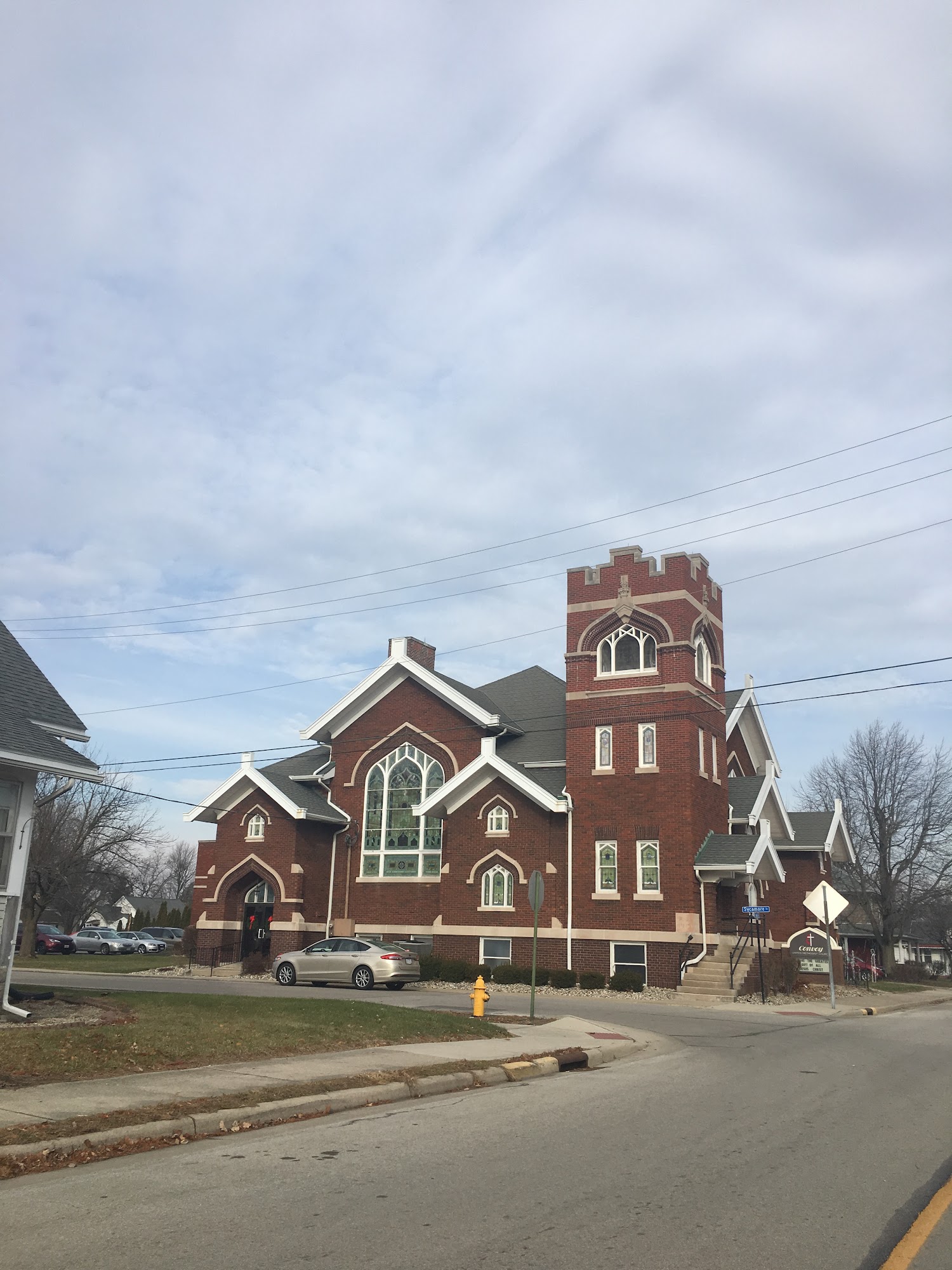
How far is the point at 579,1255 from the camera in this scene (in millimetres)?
5578

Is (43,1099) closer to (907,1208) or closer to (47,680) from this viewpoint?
(907,1208)

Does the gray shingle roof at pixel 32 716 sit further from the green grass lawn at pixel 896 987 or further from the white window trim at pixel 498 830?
the green grass lawn at pixel 896 987

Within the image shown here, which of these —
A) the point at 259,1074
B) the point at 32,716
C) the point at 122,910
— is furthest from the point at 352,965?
the point at 122,910

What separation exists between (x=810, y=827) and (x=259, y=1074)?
29213mm

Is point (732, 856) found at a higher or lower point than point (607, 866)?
higher

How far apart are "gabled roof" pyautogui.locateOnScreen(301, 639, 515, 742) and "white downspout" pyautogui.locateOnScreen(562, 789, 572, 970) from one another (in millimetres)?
4622

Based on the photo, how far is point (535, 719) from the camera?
36.0 meters

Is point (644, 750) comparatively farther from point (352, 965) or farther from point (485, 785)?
point (352, 965)

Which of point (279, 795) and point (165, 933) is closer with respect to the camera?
point (279, 795)

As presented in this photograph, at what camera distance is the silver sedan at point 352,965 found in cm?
2655

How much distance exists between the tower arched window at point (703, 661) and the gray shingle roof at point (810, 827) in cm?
722

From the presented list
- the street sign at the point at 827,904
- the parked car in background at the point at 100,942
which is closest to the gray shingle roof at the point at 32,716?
the street sign at the point at 827,904

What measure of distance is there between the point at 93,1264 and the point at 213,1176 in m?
1.88

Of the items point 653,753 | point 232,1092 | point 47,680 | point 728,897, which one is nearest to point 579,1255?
point 232,1092
